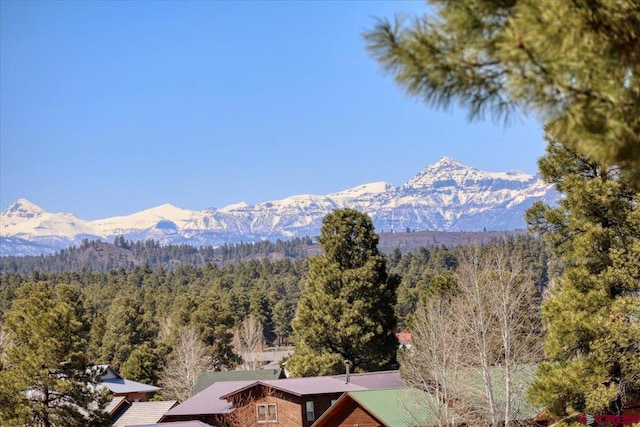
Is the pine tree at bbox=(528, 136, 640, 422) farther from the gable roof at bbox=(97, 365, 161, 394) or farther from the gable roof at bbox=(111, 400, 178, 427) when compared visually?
the gable roof at bbox=(97, 365, 161, 394)

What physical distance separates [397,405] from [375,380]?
8860mm

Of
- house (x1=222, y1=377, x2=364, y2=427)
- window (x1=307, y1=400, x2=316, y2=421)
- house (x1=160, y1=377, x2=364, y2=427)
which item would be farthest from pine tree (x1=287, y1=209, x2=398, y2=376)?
window (x1=307, y1=400, x2=316, y2=421)

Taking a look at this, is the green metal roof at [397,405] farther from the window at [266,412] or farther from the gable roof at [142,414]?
the gable roof at [142,414]

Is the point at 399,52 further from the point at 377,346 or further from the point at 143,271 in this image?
the point at 143,271

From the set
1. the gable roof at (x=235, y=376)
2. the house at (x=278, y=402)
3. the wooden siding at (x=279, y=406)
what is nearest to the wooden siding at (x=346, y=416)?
the house at (x=278, y=402)

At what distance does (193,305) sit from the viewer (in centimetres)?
7231

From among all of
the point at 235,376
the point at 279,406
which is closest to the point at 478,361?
the point at 279,406

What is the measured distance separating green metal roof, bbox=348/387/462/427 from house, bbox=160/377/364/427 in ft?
16.2

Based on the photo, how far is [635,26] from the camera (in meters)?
6.57

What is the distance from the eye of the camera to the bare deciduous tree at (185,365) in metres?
55.4

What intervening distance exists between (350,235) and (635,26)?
124ft

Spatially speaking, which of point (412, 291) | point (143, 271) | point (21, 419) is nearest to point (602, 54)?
point (21, 419)

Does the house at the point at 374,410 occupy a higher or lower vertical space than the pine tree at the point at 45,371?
lower

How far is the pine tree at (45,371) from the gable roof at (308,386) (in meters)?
9.80
